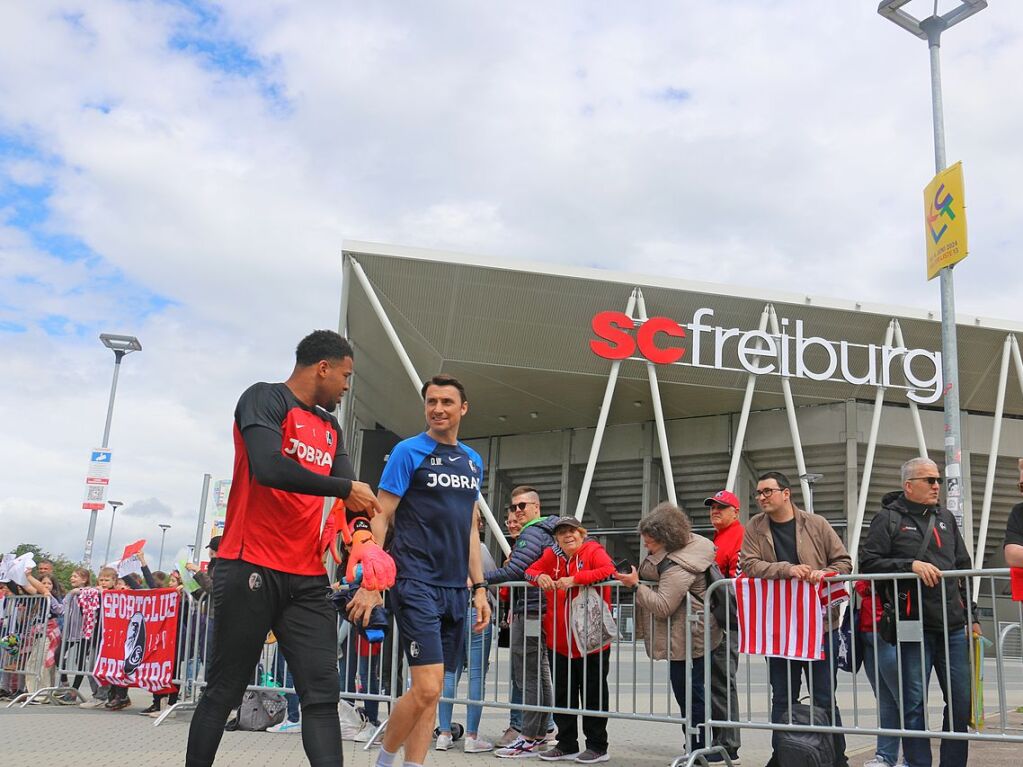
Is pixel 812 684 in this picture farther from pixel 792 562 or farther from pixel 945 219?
pixel 945 219

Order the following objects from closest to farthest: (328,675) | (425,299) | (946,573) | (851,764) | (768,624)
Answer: (328,675) → (946,573) → (768,624) → (851,764) → (425,299)

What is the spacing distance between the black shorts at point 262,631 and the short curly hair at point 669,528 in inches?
124

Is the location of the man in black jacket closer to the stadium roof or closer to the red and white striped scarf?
the red and white striped scarf

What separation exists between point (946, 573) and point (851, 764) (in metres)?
1.96

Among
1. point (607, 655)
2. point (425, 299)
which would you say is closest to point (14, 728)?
point (607, 655)

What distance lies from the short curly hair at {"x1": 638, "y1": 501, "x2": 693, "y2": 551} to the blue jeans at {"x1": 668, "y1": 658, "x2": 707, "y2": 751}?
756mm

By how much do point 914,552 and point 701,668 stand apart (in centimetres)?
150

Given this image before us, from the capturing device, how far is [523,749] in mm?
A: 6930

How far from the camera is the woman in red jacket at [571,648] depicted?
667cm

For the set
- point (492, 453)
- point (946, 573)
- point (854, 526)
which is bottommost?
point (946, 573)

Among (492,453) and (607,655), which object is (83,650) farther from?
(492,453)

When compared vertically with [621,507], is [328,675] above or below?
below

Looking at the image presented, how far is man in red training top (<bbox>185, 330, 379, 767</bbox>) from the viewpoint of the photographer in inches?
139

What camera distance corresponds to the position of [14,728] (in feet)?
25.0
